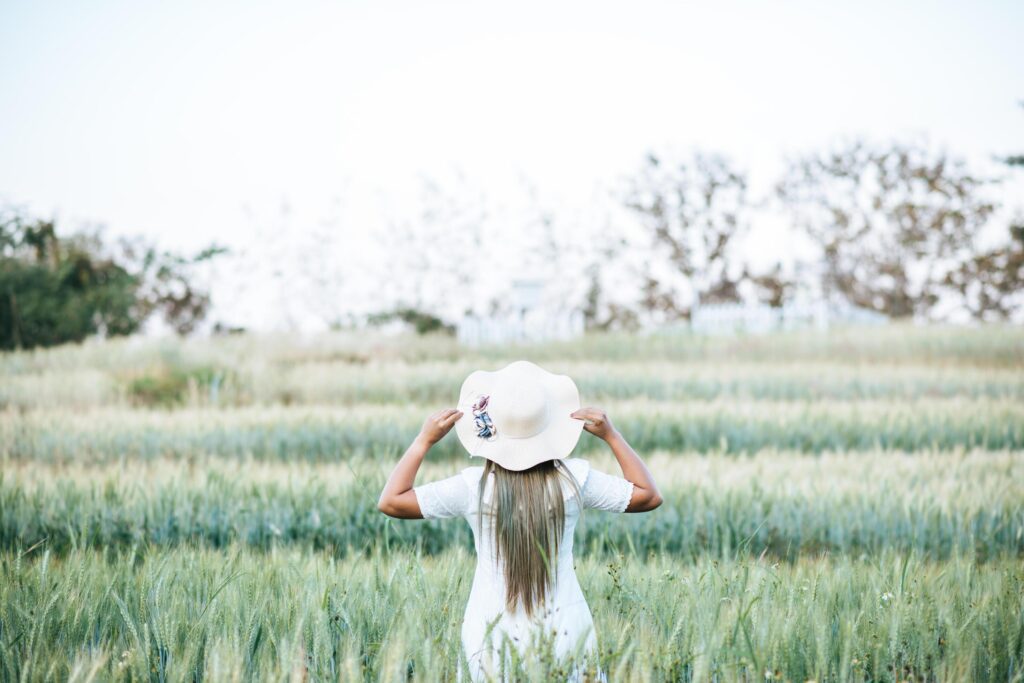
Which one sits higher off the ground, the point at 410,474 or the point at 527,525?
the point at 410,474

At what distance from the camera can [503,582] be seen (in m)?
2.19

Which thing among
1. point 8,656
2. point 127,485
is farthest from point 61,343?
point 8,656

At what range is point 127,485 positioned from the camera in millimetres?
4785

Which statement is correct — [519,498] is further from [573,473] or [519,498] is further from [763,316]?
[763,316]

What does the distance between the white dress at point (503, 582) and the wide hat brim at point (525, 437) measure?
9 cm

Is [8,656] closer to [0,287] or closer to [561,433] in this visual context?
[561,433]

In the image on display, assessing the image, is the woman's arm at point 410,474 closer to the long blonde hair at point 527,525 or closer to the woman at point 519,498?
the woman at point 519,498

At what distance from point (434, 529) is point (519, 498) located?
2.75 m

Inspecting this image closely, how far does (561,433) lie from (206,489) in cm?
343

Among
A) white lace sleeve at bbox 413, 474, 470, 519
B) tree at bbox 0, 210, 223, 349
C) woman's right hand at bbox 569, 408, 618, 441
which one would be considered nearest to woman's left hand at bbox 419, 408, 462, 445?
white lace sleeve at bbox 413, 474, 470, 519

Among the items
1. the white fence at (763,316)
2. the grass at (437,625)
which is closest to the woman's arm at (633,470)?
the grass at (437,625)

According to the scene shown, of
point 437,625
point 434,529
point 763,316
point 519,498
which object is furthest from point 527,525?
point 763,316

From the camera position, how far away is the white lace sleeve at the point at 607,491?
7.39ft

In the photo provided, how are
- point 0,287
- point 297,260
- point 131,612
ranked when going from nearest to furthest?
point 131,612 → point 0,287 → point 297,260
